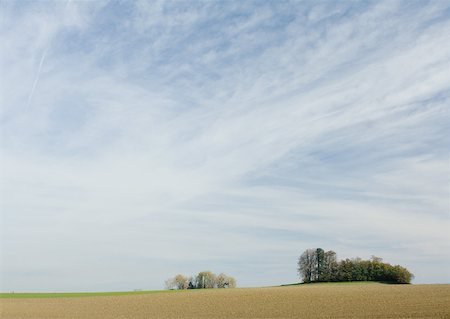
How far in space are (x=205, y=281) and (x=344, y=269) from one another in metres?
42.1

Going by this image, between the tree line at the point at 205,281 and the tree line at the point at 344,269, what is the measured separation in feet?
81.9

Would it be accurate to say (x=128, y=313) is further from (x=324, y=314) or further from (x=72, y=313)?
(x=324, y=314)

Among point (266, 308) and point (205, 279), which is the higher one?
point (205, 279)

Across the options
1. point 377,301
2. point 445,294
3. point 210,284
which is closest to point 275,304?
point 377,301

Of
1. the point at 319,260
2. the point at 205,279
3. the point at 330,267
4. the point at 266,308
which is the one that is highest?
the point at 319,260

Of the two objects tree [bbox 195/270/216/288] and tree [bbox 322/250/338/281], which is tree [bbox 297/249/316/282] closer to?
tree [bbox 322/250/338/281]

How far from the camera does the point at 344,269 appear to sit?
10181cm

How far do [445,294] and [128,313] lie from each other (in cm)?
3427

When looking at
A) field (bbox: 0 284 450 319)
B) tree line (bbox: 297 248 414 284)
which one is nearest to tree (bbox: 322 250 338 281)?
tree line (bbox: 297 248 414 284)

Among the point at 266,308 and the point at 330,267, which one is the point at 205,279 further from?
the point at 266,308

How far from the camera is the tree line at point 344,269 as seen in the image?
97.1 meters

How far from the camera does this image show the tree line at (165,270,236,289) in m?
127

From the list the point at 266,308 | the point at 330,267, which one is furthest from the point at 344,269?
the point at 266,308

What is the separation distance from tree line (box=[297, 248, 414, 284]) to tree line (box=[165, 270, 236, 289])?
81.9ft
